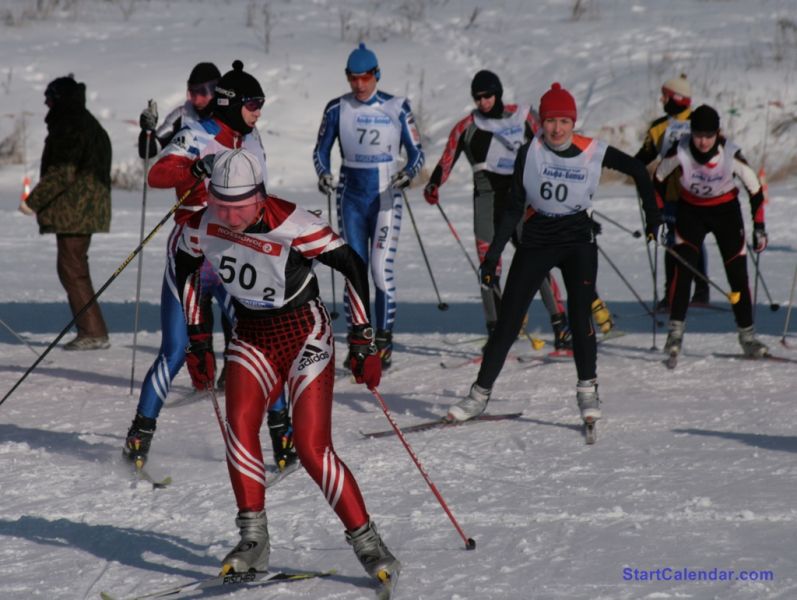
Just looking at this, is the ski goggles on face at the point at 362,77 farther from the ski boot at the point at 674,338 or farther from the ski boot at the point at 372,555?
the ski boot at the point at 372,555

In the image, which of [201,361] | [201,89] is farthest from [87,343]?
[201,361]

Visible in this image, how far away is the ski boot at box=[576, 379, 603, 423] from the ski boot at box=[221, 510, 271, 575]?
114 inches

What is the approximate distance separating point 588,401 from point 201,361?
2.88 m

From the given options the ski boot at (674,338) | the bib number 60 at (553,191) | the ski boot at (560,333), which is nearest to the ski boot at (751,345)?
the ski boot at (674,338)

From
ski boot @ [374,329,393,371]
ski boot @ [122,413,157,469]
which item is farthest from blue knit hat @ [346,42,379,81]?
ski boot @ [122,413,157,469]

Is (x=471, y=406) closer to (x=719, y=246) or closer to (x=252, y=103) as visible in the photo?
(x=252, y=103)

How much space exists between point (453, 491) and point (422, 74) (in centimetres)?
1708

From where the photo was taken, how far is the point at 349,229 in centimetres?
987

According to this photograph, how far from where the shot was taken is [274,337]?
5395mm

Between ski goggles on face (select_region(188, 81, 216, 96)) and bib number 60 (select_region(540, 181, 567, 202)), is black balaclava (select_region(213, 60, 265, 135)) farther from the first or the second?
bib number 60 (select_region(540, 181, 567, 202))

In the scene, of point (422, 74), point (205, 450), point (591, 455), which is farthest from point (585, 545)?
point (422, 74)

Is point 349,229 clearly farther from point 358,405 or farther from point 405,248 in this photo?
point 405,248

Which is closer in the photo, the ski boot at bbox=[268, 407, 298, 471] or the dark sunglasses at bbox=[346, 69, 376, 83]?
the ski boot at bbox=[268, 407, 298, 471]

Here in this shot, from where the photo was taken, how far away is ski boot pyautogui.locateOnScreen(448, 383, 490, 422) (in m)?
8.05
